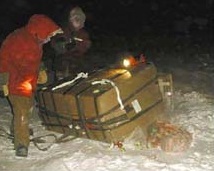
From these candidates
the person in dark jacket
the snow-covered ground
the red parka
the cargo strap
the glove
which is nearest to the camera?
the snow-covered ground

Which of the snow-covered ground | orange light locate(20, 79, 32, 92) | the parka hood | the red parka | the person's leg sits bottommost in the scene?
the snow-covered ground

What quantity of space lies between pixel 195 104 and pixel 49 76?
2411 millimetres

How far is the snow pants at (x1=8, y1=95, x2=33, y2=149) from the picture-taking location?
21.1 feet

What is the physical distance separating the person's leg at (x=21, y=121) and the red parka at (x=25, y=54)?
92 millimetres

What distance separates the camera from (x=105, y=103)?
634 centimetres

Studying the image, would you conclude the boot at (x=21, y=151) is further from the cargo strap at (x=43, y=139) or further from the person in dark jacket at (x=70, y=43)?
the person in dark jacket at (x=70, y=43)

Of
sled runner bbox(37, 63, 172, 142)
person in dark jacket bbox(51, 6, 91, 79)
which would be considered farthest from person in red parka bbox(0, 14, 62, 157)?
person in dark jacket bbox(51, 6, 91, 79)

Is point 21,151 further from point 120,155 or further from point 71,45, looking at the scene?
point 71,45

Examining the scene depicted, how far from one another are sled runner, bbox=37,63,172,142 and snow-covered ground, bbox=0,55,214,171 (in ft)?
0.68

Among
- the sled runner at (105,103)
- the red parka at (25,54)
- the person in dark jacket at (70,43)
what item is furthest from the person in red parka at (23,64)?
the person in dark jacket at (70,43)

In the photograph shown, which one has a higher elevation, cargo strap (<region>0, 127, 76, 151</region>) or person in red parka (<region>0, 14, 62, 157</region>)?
person in red parka (<region>0, 14, 62, 157</region>)

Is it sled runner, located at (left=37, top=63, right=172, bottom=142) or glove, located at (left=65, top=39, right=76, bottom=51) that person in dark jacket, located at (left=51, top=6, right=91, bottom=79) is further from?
sled runner, located at (left=37, top=63, right=172, bottom=142)

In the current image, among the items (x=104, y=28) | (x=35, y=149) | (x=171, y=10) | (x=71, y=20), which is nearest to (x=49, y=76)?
(x=71, y=20)

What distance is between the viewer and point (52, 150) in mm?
6566
